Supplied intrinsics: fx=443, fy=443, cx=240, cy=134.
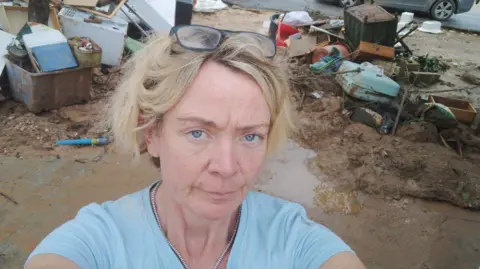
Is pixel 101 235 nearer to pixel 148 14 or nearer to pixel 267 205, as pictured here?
pixel 267 205

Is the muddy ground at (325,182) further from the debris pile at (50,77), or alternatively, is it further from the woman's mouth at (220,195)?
the woman's mouth at (220,195)

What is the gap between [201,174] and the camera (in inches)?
54.1

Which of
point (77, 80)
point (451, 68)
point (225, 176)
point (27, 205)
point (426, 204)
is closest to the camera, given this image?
point (225, 176)

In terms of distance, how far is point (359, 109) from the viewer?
19.5ft

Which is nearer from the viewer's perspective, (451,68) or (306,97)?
(306,97)

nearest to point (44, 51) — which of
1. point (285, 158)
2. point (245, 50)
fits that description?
point (285, 158)

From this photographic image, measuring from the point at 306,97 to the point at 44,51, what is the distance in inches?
142

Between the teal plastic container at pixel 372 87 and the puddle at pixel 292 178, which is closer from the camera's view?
the puddle at pixel 292 178

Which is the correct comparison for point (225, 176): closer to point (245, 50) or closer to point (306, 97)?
point (245, 50)

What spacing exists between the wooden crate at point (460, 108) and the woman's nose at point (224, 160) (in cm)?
555

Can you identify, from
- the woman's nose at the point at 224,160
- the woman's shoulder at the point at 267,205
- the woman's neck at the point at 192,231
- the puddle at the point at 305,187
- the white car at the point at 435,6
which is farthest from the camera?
the white car at the point at 435,6

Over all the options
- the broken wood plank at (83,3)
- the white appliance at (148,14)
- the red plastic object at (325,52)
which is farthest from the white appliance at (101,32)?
the red plastic object at (325,52)

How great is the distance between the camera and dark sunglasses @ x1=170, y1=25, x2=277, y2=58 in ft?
4.70

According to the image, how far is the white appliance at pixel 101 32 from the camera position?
6.45 m
